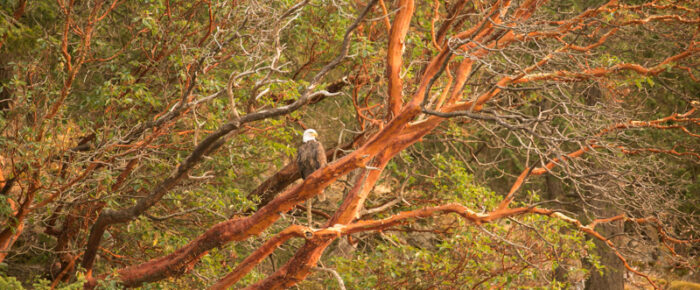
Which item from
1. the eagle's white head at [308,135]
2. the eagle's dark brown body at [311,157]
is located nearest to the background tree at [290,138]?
the eagle's dark brown body at [311,157]

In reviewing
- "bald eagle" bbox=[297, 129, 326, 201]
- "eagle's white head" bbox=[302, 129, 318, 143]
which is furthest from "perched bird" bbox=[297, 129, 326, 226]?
"eagle's white head" bbox=[302, 129, 318, 143]

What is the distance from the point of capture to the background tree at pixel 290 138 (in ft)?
18.9

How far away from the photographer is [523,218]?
7938mm

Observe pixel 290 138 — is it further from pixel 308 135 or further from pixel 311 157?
pixel 311 157

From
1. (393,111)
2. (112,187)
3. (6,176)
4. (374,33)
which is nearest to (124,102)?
(112,187)

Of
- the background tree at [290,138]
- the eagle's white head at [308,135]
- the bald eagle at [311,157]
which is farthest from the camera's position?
the eagle's white head at [308,135]

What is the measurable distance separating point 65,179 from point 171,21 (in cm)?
209

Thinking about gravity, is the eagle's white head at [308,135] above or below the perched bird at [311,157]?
above

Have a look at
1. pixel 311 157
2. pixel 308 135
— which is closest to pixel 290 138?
pixel 308 135

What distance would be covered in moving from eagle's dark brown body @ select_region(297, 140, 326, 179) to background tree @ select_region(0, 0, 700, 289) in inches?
10.1

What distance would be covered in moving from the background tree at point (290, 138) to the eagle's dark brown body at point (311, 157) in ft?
0.84

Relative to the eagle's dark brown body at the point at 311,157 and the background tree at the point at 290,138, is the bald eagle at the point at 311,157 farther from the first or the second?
the background tree at the point at 290,138

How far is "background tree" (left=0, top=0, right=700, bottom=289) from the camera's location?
577 cm

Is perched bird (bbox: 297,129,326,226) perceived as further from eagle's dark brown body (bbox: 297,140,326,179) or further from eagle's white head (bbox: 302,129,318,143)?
eagle's white head (bbox: 302,129,318,143)
